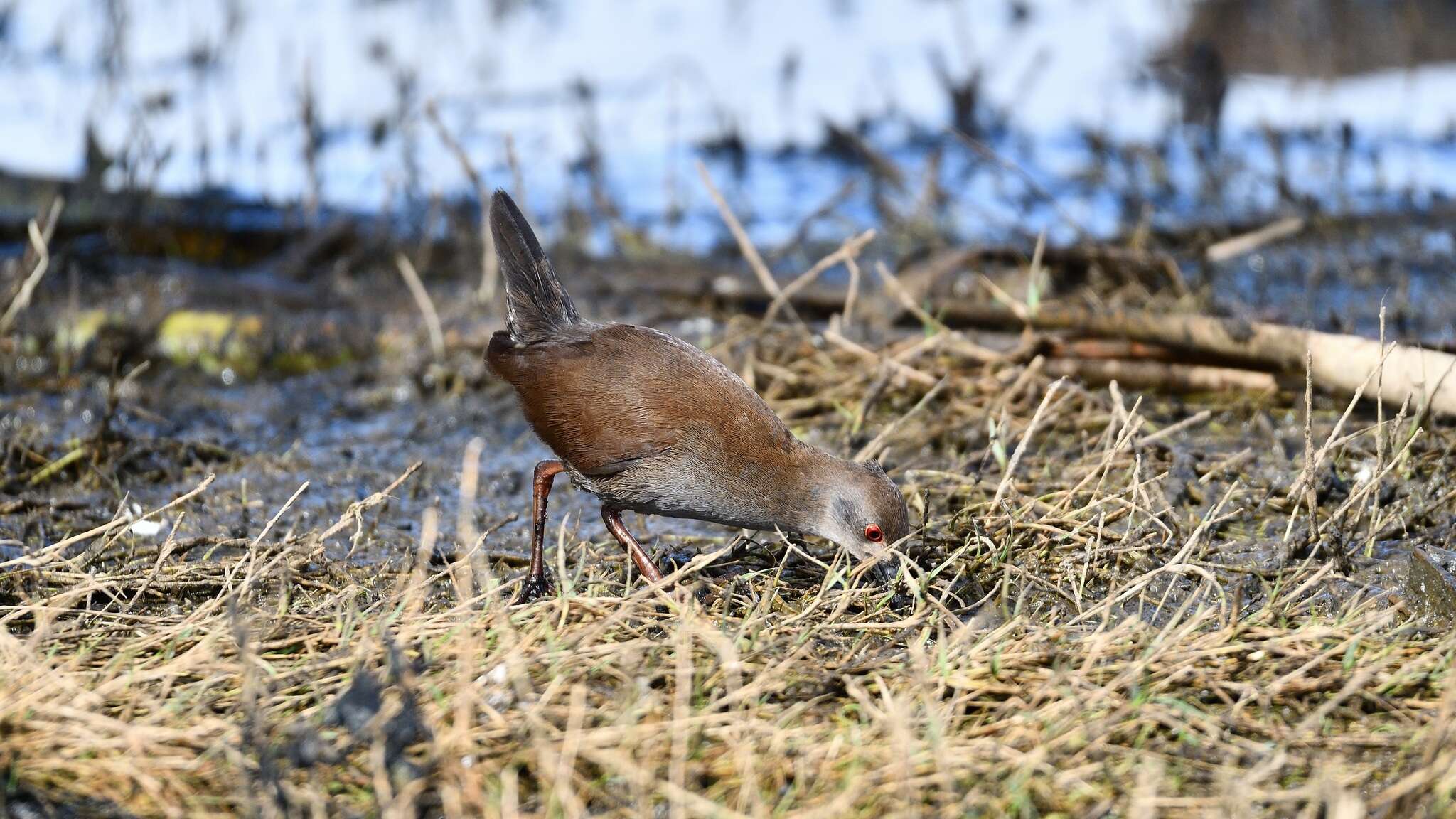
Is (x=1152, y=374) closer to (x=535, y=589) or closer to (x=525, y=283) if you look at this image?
(x=525, y=283)

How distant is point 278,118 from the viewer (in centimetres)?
973

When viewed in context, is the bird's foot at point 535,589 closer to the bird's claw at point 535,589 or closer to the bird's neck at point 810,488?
the bird's claw at point 535,589

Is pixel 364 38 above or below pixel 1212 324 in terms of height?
above

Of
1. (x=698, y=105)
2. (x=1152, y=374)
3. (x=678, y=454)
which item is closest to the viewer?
(x=678, y=454)

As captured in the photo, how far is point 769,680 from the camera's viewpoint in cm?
277

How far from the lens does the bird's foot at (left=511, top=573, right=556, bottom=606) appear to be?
357 centimetres

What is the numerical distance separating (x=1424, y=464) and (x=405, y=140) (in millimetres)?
5972

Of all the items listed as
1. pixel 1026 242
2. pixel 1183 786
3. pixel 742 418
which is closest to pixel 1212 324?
pixel 1026 242

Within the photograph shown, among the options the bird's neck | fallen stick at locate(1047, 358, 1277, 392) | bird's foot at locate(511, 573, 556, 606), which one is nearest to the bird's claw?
bird's foot at locate(511, 573, 556, 606)

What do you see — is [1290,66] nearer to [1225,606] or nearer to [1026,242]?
[1026,242]

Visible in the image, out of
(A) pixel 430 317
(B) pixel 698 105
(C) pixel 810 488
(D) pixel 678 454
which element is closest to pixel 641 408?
(D) pixel 678 454

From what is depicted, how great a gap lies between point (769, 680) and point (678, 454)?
926 millimetres

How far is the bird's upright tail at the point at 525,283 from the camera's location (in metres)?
4.09

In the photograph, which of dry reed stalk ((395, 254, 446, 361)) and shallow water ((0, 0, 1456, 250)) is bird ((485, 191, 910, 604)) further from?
shallow water ((0, 0, 1456, 250))
